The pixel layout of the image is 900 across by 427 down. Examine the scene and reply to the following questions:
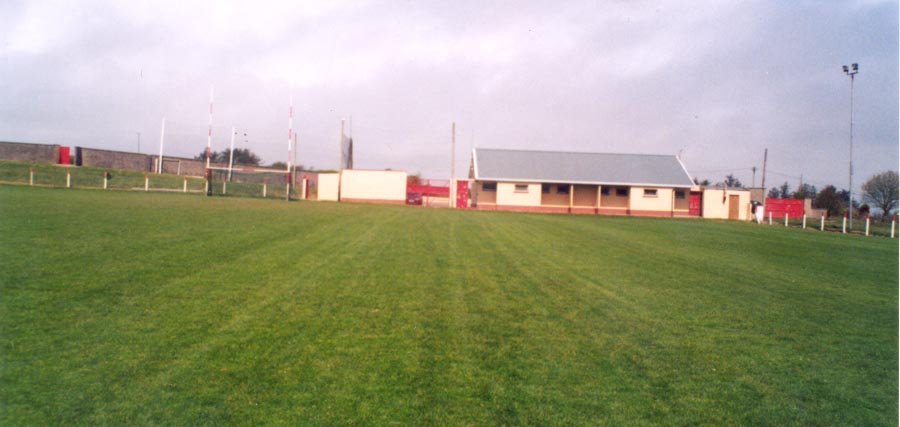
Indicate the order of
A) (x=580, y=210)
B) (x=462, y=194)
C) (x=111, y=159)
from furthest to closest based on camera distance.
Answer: (x=111, y=159) → (x=462, y=194) → (x=580, y=210)

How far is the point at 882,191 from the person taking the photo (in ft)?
134

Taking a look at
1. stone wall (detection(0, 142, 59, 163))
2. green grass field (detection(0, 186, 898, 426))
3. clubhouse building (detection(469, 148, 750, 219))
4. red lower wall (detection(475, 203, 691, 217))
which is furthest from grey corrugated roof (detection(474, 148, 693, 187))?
stone wall (detection(0, 142, 59, 163))

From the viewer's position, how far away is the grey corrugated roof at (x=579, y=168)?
38812mm

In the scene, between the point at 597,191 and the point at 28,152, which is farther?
the point at 597,191

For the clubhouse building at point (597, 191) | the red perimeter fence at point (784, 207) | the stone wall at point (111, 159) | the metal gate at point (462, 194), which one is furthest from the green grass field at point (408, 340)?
the red perimeter fence at point (784, 207)

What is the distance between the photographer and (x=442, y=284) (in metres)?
7.09

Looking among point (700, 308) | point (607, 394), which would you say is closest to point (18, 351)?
point (607, 394)

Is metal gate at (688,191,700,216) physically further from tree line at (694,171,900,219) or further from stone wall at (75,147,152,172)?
stone wall at (75,147,152,172)

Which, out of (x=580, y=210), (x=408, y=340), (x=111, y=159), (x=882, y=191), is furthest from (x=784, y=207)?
(x=111, y=159)

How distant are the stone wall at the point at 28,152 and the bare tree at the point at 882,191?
61424 millimetres

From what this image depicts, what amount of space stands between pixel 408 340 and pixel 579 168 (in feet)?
124

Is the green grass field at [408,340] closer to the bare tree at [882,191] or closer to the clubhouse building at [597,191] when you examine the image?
the clubhouse building at [597,191]

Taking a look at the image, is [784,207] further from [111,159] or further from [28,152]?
[28,152]

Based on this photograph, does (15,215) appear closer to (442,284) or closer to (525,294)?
(442,284)
